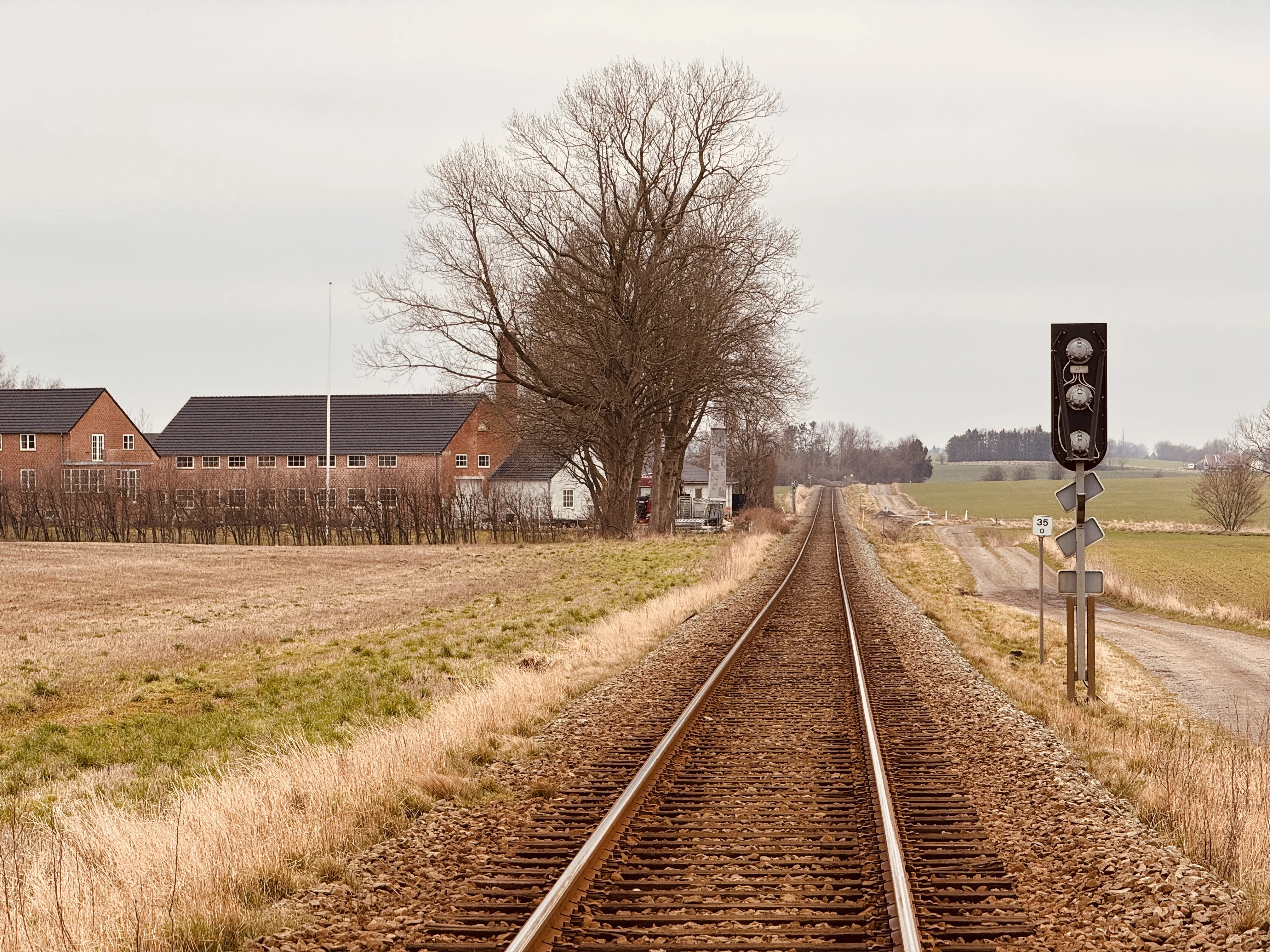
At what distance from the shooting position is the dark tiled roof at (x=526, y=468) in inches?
2534

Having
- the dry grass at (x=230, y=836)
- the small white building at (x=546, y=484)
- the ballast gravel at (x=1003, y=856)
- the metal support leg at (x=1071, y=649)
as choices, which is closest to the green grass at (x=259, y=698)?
the dry grass at (x=230, y=836)

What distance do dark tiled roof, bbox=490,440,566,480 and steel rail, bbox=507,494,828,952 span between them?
1945 inches

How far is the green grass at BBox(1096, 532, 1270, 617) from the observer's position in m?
39.9

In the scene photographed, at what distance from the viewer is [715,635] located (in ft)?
58.3

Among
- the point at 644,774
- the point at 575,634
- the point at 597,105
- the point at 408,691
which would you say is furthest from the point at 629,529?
the point at 644,774

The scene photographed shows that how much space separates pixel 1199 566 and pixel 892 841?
48.5 metres

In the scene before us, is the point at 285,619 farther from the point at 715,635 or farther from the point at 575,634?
the point at 715,635

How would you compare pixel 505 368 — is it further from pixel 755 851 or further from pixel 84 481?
pixel 84 481

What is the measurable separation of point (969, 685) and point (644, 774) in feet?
22.0

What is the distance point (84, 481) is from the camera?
217 feet

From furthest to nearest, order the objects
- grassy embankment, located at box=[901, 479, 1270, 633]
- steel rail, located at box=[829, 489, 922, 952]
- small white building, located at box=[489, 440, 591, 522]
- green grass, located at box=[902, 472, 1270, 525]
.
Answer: green grass, located at box=[902, 472, 1270, 525] → small white building, located at box=[489, 440, 591, 522] → grassy embankment, located at box=[901, 479, 1270, 633] → steel rail, located at box=[829, 489, 922, 952]

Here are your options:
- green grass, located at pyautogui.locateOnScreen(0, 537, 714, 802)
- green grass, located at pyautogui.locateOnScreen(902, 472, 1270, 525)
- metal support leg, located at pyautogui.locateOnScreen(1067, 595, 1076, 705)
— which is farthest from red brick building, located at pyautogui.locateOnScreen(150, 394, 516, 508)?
metal support leg, located at pyautogui.locateOnScreen(1067, 595, 1076, 705)

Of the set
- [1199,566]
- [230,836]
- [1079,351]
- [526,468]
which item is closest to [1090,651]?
[1079,351]

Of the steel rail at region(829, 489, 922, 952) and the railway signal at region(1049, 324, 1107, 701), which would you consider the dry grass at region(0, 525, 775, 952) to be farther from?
the railway signal at region(1049, 324, 1107, 701)
